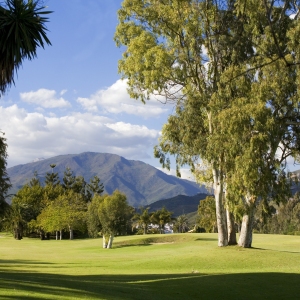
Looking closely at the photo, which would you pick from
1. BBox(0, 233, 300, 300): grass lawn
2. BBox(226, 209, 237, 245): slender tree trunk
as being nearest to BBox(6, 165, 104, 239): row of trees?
BBox(226, 209, 237, 245): slender tree trunk

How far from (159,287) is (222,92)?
12862mm

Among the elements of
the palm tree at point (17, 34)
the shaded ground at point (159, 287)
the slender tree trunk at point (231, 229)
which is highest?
the palm tree at point (17, 34)

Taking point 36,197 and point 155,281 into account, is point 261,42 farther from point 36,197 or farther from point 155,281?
point 36,197

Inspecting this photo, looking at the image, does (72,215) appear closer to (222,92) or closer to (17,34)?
(222,92)

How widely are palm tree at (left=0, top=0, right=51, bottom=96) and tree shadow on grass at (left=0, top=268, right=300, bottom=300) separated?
648 centimetres

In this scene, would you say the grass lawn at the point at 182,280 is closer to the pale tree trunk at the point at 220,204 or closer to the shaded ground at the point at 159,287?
the shaded ground at the point at 159,287

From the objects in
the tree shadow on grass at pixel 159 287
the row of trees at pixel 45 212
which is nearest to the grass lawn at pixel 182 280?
the tree shadow on grass at pixel 159 287

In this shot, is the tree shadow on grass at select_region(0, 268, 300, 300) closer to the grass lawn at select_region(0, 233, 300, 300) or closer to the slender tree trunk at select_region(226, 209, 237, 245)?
the grass lawn at select_region(0, 233, 300, 300)

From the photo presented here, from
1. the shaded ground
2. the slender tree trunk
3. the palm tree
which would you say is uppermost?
the palm tree

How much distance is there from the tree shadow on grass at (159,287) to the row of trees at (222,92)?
713cm

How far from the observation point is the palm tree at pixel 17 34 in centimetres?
1370

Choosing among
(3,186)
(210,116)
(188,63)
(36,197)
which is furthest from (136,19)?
(36,197)

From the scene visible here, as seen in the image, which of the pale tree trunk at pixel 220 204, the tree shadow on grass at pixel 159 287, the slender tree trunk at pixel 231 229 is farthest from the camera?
the slender tree trunk at pixel 231 229

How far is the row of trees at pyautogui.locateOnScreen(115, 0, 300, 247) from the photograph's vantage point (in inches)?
907
